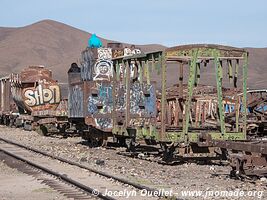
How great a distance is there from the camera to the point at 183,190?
12070mm

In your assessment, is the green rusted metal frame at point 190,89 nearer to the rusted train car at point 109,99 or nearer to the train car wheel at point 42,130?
the rusted train car at point 109,99

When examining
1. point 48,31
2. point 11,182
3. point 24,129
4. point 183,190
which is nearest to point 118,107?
point 11,182

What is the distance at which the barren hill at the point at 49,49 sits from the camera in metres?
129

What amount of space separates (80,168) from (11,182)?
103 inches

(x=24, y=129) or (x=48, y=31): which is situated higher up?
(x=48, y=31)

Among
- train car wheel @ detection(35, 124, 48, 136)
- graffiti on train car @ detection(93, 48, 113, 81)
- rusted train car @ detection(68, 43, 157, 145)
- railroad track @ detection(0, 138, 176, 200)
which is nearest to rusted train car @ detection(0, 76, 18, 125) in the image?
train car wheel @ detection(35, 124, 48, 136)

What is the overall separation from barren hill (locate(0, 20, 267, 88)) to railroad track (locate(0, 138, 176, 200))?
92.3 meters

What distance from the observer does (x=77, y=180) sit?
13.7 m

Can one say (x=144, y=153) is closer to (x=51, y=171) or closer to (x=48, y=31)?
Answer: (x=51, y=171)

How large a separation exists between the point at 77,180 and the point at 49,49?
148m

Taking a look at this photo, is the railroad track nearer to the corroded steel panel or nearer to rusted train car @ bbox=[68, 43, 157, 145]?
rusted train car @ bbox=[68, 43, 157, 145]

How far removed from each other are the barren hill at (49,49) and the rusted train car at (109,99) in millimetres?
85515

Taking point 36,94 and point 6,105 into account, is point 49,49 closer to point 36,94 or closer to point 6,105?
point 6,105

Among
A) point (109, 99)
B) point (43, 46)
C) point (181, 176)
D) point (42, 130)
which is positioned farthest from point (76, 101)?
point (43, 46)
